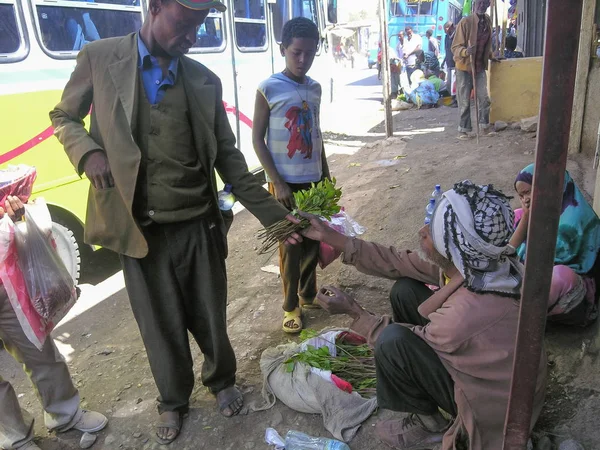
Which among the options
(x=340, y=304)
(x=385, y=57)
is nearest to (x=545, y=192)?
(x=340, y=304)

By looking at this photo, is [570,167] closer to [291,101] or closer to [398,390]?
[291,101]

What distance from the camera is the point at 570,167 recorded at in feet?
17.6

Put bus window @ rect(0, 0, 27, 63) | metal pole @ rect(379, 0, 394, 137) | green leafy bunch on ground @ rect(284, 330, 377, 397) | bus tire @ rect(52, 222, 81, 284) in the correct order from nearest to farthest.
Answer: green leafy bunch on ground @ rect(284, 330, 377, 397)
bus window @ rect(0, 0, 27, 63)
bus tire @ rect(52, 222, 81, 284)
metal pole @ rect(379, 0, 394, 137)

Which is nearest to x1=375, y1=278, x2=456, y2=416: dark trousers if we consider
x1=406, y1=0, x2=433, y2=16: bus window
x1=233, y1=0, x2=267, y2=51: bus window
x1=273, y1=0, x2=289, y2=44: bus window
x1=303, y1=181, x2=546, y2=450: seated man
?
x1=303, y1=181, x2=546, y2=450: seated man

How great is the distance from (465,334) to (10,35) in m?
3.97

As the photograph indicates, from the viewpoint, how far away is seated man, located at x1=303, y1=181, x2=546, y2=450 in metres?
1.83

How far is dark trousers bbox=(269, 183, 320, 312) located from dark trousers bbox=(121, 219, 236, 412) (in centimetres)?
77

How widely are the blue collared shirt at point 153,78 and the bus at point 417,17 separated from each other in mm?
16441

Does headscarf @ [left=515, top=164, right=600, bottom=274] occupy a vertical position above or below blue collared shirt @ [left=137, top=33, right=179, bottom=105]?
below

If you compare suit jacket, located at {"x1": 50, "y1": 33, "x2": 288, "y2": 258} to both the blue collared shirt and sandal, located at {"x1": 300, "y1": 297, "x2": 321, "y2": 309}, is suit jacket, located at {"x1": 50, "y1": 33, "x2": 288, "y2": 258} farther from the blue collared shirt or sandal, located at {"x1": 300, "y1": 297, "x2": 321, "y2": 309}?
sandal, located at {"x1": 300, "y1": 297, "x2": 321, "y2": 309}

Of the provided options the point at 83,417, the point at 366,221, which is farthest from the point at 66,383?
the point at 366,221

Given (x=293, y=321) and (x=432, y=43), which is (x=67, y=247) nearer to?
(x=293, y=321)

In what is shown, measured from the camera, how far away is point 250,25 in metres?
6.82

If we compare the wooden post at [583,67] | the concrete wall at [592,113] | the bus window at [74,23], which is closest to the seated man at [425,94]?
the wooden post at [583,67]
